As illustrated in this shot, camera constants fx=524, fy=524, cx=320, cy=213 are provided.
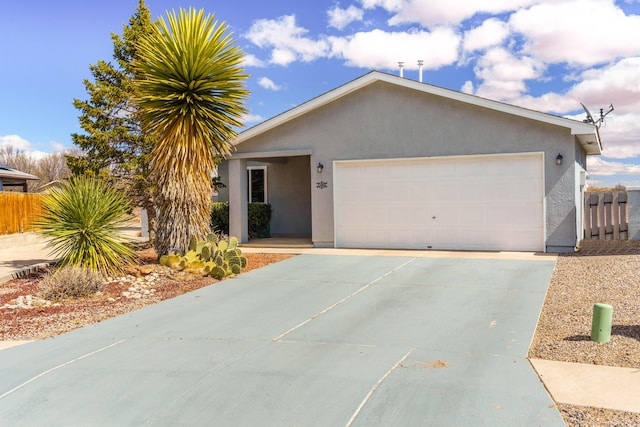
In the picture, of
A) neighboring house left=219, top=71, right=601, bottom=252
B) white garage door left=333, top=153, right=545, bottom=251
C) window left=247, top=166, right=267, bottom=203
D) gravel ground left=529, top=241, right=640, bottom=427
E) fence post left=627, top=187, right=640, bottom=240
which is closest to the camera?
gravel ground left=529, top=241, right=640, bottom=427

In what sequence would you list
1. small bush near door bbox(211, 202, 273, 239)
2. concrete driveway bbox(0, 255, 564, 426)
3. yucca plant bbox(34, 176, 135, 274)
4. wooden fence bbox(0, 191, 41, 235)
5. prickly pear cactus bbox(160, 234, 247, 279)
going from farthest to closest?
wooden fence bbox(0, 191, 41, 235), small bush near door bbox(211, 202, 273, 239), prickly pear cactus bbox(160, 234, 247, 279), yucca plant bbox(34, 176, 135, 274), concrete driveway bbox(0, 255, 564, 426)

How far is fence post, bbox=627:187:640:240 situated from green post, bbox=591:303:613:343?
9278mm

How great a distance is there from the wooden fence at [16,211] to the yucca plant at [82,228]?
965 cm

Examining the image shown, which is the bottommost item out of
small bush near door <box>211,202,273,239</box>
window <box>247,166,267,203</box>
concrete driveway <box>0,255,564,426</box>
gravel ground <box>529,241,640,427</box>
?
concrete driveway <box>0,255,564,426</box>

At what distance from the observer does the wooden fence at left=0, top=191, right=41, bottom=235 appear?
1909 centimetres

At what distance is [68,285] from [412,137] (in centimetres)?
922

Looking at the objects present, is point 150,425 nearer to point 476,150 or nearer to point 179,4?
point 179,4

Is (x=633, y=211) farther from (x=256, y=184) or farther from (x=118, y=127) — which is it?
(x=118, y=127)

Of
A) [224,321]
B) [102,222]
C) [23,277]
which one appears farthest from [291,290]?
[23,277]

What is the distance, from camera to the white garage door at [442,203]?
43.8 ft

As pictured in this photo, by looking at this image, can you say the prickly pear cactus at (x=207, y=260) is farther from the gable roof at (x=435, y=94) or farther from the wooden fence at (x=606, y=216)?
the wooden fence at (x=606, y=216)

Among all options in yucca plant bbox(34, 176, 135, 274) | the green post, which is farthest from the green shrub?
the green post

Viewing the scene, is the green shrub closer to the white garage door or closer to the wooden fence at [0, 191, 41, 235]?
the white garage door

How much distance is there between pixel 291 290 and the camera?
9.38 metres
